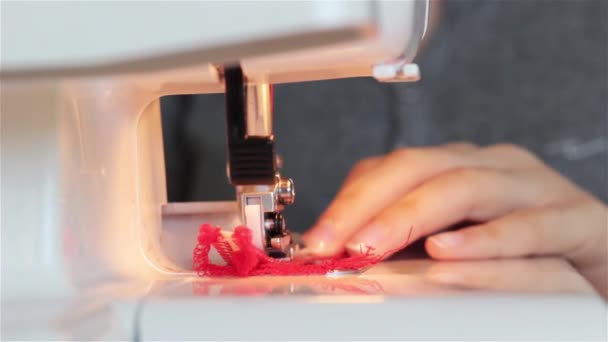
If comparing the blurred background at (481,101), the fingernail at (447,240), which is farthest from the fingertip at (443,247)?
the blurred background at (481,101)

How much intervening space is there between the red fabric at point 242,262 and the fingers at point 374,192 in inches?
3.7

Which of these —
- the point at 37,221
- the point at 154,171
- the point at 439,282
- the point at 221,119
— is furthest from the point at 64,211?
the point at 221,119

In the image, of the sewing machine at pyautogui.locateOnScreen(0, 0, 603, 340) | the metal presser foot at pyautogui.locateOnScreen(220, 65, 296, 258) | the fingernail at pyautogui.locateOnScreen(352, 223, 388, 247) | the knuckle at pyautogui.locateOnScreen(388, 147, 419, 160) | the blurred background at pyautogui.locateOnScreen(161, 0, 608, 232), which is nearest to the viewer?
the sewing machine at pyautogui.locateOnScreen(0, 0, 603, 340)

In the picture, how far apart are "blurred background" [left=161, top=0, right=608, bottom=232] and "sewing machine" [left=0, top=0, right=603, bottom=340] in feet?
2.54

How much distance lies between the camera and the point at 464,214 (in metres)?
0.59

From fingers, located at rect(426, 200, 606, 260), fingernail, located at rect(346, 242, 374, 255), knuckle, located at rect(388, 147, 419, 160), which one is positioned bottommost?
fingers, located at rect(426, 200, 606, 260)

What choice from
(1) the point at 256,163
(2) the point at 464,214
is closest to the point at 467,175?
(2) the point at 464,214

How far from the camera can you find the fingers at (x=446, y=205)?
50 cm

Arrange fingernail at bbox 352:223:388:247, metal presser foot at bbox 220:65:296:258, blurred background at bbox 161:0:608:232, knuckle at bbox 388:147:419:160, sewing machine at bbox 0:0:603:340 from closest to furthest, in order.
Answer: sewing machine at bbox 0:0:603:340, metal presser foot at bbox 220:65:296:258, fingernail at bbox 352:223:388:247, knuckle at bbox 388:147:419:160, blurred background at bbox 161:0:608:232

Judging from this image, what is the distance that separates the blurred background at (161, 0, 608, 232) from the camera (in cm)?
126

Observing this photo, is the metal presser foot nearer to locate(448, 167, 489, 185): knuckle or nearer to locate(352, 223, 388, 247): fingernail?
locate(352, 223, 388, 247): fingernail

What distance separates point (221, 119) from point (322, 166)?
23 cm

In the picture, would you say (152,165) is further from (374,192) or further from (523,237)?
(523,237)

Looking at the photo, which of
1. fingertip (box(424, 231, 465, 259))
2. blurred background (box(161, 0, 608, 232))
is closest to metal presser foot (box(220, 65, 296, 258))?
fingertip (box(424, 231, 465, 259))
